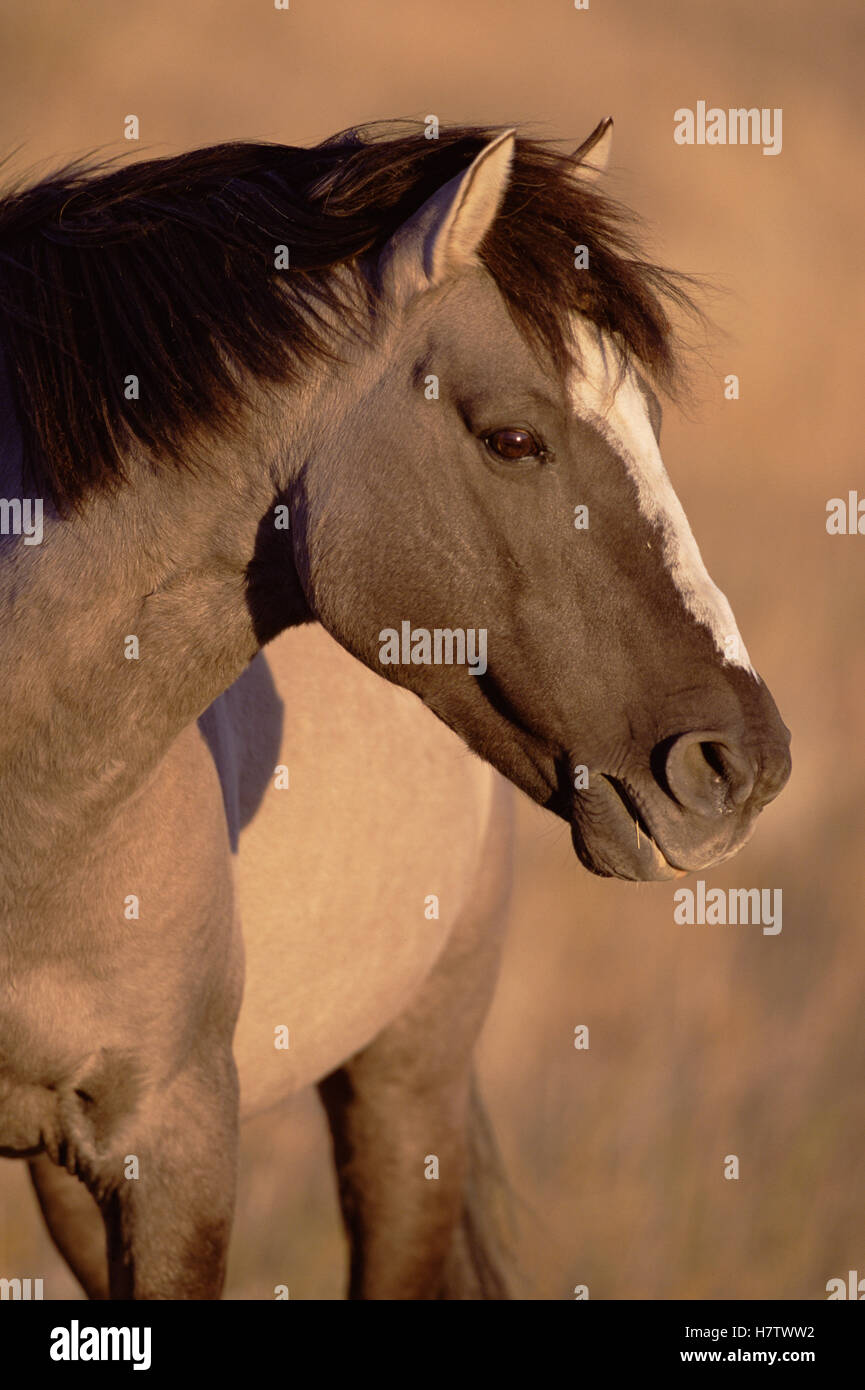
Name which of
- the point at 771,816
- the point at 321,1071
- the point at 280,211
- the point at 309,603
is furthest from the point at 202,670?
the point at 771,816

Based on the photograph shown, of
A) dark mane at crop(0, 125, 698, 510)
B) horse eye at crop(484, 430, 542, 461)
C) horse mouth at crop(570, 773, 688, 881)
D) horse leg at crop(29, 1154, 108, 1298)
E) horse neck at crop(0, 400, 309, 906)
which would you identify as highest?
dark mane at crop(0, 125, 698, 510)

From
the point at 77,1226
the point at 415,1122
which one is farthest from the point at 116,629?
the point at 415,1122

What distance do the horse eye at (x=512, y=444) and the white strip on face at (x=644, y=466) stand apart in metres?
0.08

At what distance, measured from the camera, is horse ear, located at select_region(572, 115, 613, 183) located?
229 cm

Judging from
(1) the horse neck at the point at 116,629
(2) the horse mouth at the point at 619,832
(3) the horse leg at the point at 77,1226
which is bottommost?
(3) the horse leg at the point at 77,1226

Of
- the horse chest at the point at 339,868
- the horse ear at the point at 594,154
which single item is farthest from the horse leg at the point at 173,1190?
the horse ear at the point at 594,154

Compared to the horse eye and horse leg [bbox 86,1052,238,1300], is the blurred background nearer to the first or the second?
the horse eye

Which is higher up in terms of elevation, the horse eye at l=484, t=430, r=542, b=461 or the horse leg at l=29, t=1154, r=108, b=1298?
the horse eye at l=484, t=430, r=542, b=461

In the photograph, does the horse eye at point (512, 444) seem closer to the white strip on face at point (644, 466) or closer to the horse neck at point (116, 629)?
the white strip on face at point (644, 466)

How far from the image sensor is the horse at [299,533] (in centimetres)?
205

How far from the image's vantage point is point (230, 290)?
2.13 metres

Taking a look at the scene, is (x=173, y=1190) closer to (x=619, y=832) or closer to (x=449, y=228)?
(x=619, y=832)

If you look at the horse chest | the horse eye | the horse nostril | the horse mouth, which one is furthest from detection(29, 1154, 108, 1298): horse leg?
the horse eye
